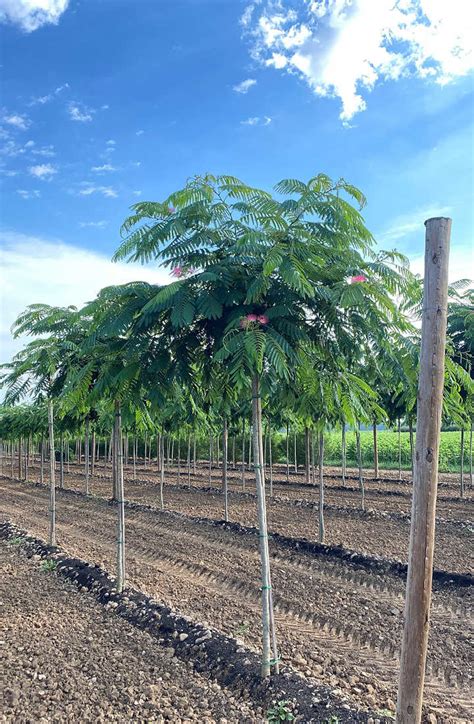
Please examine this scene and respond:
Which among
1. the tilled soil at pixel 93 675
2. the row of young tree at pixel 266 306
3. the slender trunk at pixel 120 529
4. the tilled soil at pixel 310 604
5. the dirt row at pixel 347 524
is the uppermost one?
the row of young tree at pixel 266 306

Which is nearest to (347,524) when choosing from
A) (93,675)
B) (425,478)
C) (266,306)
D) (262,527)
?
(262,527)

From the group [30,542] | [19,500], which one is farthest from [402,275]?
[19,500]

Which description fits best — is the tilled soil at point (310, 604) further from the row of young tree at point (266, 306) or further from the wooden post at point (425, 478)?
the wooden post at point (425, 478)

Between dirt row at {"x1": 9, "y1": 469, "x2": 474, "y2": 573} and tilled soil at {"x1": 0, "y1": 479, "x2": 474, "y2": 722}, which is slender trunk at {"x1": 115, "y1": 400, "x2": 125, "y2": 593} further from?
dirt row at {"x1": 9, "y1": 469, "x2": 474, "y2": 573}

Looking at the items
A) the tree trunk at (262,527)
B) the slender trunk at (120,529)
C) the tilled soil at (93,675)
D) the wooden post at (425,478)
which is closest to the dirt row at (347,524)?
the slender trunk at (120,529)

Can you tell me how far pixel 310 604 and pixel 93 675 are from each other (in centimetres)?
349

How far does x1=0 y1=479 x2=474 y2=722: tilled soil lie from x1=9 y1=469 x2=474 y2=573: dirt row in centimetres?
135

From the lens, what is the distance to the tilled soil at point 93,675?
4.87 metres

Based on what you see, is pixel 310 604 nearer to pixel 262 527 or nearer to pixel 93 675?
pixel 262 527

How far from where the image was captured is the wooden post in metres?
3.29

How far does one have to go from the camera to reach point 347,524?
45.8 ft

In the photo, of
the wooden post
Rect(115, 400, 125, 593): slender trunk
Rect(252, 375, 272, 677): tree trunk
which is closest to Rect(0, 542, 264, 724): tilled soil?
Rect(252, 375, 272, 677): tree trunk

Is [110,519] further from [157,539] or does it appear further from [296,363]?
[296,363]

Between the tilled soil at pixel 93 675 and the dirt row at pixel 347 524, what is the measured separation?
584cm
